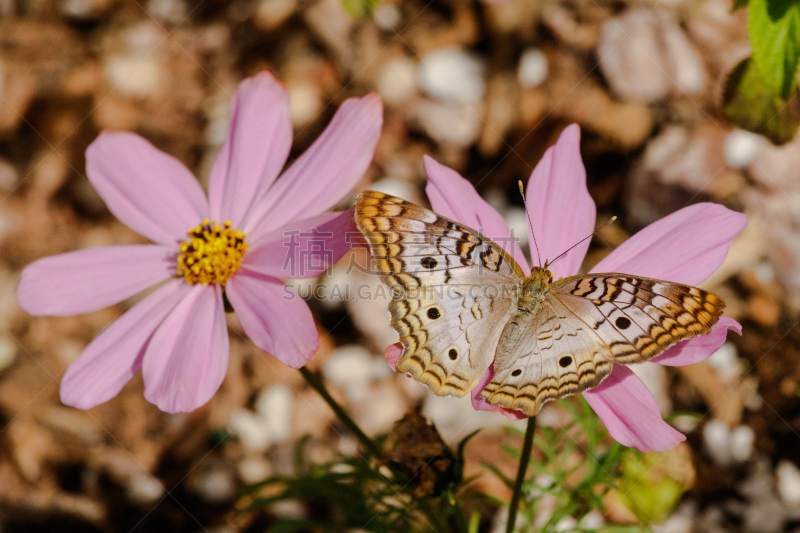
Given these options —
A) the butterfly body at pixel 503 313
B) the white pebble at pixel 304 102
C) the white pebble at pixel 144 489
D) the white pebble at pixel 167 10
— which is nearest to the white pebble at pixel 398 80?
the white pebble at pixel 304 102

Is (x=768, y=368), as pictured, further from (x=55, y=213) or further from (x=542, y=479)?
(x=55, y=213)

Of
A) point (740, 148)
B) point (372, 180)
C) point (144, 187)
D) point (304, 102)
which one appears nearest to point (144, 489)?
point (144, 187)

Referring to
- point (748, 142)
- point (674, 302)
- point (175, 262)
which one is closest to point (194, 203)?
point (175, 262)

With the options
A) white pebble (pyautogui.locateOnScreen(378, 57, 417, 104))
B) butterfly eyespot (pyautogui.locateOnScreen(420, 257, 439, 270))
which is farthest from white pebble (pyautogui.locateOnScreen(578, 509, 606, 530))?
white pebble (pyautogui.locateOnScreen(378, 57, 417, 104))

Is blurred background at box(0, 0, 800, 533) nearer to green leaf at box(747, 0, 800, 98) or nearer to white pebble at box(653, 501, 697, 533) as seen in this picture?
white pebble at box(653, 501, 697, 533)

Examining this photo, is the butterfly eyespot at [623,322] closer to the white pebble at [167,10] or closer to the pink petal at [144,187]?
the pink petal at [144,187]

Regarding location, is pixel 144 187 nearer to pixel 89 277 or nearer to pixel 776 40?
pixel 89 277
